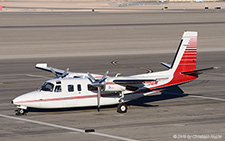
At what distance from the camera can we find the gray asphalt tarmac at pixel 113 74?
25.2 metres

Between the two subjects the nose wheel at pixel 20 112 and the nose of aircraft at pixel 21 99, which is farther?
the nose wheel at pixel 20 112

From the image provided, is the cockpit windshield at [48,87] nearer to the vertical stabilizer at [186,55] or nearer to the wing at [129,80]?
the wing at [129,80]

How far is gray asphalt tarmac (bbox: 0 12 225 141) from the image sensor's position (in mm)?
25156

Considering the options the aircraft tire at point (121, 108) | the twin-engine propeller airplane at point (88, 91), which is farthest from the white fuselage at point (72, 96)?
the aircraft tire at point (121, 108)

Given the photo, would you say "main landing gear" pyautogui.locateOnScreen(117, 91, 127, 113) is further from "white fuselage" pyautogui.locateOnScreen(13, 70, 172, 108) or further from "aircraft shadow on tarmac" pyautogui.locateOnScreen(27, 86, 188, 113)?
"aircraft shadow on tarmac" pyautogui.locateOnScreen(27, 86, 188, 113)

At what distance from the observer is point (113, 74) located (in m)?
46.3

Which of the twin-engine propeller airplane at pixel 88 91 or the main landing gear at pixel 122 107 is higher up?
the twin-engine propeller airplane at pixel 88 91

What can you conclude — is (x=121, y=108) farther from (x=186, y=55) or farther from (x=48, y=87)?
(x=186, y=55)

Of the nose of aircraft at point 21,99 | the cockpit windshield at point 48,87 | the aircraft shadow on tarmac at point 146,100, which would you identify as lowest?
the aircraft shadow on tarmac at point 146,100

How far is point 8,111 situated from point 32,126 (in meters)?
4.67

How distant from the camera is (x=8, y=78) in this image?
44.2m

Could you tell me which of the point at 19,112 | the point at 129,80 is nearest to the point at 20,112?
Result: the point at 19,112

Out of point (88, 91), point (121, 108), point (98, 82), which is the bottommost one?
point (121, 108)

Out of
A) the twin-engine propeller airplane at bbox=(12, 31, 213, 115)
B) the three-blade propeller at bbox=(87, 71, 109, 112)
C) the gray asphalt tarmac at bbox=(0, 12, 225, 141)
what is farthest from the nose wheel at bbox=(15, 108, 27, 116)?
the three-blade propeller at bbox=(87, 71, 109, 112)
